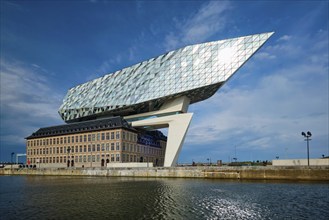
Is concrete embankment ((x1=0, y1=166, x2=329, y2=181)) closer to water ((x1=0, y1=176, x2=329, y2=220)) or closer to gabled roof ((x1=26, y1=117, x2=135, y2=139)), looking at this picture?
gabled roof ((x1=26, y1=117, x2=135, y2=139))

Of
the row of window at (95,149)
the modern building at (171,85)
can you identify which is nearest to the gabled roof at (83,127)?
the modern building at (171,85)

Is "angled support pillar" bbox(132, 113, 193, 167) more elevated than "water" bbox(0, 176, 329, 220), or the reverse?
A: "angled support pillar" bbox(132, 113, 193, 167)

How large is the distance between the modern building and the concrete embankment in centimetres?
1118

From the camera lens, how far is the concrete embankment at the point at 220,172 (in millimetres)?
51812

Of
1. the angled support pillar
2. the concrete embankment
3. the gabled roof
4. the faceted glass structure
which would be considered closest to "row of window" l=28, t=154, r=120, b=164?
the gabled roof

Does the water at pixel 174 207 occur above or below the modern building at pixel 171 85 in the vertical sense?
below

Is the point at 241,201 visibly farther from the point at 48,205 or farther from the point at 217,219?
the point at 48,205

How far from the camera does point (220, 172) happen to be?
197ft

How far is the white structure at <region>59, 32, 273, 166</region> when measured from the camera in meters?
73.3

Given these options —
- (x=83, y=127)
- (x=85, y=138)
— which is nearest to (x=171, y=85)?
(x=85, y=138)

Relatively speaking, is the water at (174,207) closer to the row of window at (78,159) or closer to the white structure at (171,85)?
the white structure at (171,85)

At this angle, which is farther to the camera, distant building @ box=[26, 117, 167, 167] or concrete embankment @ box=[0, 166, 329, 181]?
distant building @ box=[26, 117, 167, 167]

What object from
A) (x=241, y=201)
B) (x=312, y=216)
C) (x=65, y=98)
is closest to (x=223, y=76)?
(x=241, y=201)

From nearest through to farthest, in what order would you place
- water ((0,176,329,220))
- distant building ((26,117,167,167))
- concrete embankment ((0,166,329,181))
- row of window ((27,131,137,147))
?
water ((0,176,329,220)), concrete embankment ((0,166,329,181)), distant building ((26,117,167,167)), row of window ((27,131,137,147))
